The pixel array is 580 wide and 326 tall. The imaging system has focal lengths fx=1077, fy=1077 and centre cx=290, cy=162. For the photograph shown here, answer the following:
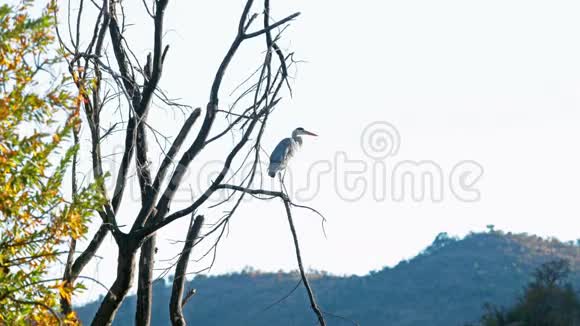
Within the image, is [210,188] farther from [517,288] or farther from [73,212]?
[517,288]

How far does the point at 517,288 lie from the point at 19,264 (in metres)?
43.7

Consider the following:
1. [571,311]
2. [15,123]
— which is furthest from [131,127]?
[571,311]

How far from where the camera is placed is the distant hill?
44719 mm

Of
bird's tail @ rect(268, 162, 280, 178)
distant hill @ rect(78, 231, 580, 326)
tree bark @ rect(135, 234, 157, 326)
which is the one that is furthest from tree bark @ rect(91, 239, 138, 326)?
distant hill @ rect(78, 231, 580, 326)

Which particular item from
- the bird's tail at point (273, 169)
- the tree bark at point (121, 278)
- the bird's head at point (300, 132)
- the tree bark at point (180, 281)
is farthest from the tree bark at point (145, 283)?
the bird's head at point (300, 132)

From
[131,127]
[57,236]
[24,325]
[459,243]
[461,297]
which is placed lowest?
[24,325]

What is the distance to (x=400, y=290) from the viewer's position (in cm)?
4916

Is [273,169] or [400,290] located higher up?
[400,290]

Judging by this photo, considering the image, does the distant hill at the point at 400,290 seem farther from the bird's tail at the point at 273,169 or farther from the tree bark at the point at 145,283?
the tree bark at the point at 145,283

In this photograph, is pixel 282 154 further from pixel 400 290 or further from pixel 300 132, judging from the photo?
pixel 400 290

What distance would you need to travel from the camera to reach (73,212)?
4672mm

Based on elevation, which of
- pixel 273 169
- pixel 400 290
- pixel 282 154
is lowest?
pixel 273 169

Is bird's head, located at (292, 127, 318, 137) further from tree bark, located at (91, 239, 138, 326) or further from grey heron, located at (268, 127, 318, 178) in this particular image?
tree bark, located at (91, 239, 138, 326)

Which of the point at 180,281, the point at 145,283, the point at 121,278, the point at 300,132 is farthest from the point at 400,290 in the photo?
the point at 121,278
